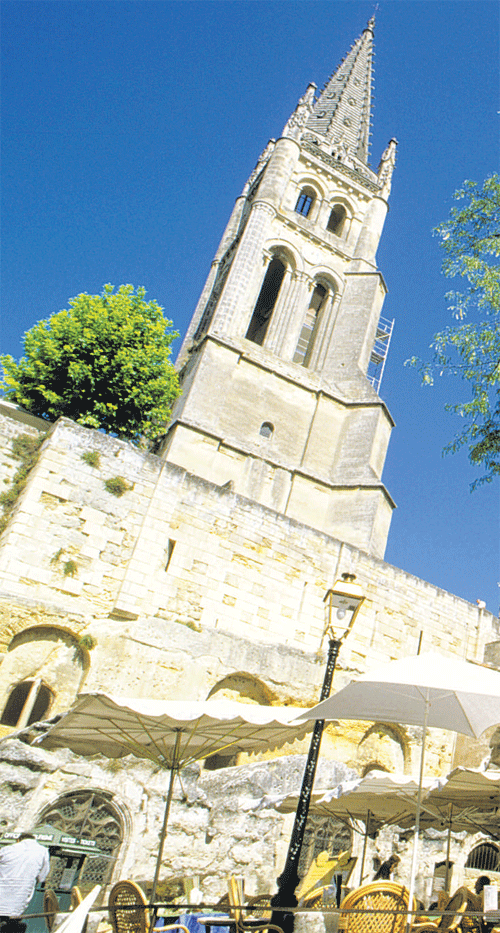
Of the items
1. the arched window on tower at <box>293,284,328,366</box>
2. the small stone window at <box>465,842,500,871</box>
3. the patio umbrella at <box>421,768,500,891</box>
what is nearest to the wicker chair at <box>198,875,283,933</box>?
the patio umbrella at <box>421,768,500,891</box>

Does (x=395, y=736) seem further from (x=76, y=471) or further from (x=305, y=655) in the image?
(x=76, y=471)

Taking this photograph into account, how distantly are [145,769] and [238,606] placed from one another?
4367mm

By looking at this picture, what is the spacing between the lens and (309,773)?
6.34 metres

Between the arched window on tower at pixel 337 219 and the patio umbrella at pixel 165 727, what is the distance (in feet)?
82.8

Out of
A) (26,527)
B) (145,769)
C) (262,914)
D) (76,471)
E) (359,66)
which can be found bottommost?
(262,914)

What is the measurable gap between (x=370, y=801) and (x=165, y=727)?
9.05 feet

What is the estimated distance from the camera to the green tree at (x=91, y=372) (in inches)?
658

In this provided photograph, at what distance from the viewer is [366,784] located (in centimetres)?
739

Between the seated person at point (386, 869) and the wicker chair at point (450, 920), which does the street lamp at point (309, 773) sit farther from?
the seated person at point (386, 869)

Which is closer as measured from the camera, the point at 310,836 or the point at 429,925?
the point at 429,925

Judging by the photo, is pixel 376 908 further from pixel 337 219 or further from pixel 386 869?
pixel 337 219

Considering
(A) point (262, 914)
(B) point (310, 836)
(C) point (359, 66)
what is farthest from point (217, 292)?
(A) point (262, 914)

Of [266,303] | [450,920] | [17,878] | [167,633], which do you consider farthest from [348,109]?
[17,878]

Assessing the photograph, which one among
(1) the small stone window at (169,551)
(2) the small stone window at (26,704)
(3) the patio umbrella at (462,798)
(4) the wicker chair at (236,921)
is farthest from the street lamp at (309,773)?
(1) the small stone window at (169,551)
